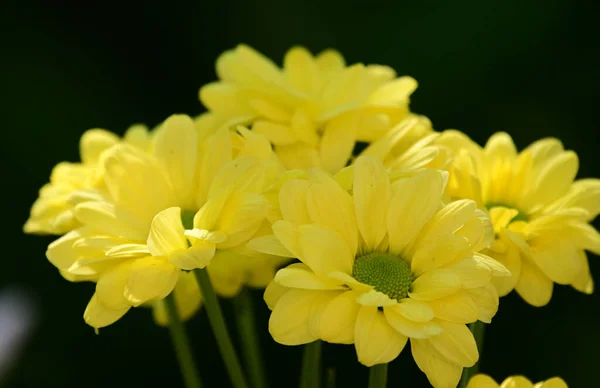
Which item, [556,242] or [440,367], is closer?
[440,367]

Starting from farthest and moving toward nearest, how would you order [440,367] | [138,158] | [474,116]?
[474,116] < [138,158] < [440,367]

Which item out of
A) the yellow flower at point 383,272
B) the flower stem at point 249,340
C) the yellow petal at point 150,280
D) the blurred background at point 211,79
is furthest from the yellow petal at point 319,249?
the blurred background at point 211,79

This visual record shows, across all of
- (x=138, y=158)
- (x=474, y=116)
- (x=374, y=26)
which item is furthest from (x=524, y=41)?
(x=138, y=158)

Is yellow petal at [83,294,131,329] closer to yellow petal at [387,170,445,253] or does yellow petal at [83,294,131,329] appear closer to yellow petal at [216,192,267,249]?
yellow petal at [216,192,267,249]

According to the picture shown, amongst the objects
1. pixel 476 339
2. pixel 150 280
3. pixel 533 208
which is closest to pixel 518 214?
pixel 533 208

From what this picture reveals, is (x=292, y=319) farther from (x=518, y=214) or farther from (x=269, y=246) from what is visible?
(x=518, y=214)

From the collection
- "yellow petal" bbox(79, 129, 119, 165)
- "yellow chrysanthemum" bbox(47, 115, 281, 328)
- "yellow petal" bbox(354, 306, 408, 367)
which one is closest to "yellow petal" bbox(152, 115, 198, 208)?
"yellow chrysanthemum" bbox(47, 115, 281, 328)

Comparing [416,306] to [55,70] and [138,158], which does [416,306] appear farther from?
[55,70]
